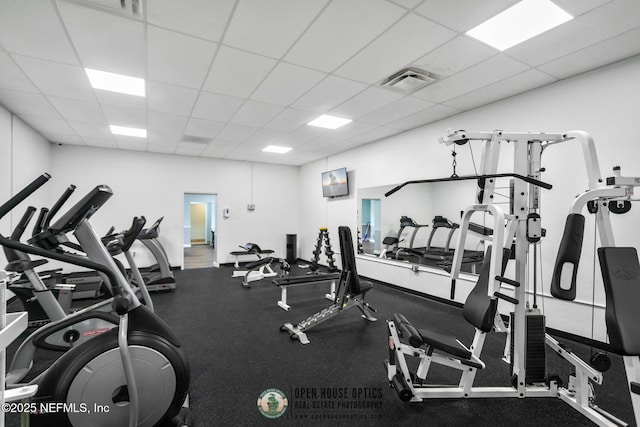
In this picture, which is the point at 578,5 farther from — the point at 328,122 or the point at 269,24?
the point at 328,122

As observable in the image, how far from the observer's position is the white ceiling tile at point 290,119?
13.3ft

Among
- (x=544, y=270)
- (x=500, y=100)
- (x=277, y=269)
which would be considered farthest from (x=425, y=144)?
(x=277, y=269)

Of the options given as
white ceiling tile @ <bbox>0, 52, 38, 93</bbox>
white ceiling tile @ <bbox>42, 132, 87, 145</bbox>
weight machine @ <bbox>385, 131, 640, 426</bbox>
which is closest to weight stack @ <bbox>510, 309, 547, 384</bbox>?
weight machine @ <bbox>385, 131, 640, 426</bbox>

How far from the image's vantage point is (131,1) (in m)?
1.93

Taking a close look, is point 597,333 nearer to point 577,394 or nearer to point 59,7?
point 577,394

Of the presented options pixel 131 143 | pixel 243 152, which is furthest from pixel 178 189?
pixel 243 152

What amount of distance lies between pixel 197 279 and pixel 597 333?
243 inches

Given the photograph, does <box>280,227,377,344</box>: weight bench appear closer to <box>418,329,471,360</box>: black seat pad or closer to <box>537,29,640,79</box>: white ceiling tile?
<box>418,329,471,360</box>: black seat pad

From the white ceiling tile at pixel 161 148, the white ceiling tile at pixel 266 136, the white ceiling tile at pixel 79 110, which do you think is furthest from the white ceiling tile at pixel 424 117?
the white ceiling tile at pixel 161 148

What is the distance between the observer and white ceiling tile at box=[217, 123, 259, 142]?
187 inches

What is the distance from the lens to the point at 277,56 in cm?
262

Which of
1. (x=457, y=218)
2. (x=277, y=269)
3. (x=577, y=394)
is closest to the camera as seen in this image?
(x=577, y=394)

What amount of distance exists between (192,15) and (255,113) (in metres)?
2.00

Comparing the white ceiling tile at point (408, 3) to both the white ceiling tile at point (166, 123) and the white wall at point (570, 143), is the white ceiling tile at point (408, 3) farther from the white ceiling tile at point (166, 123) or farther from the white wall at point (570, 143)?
the white ceiling tile at point (166, 123)
